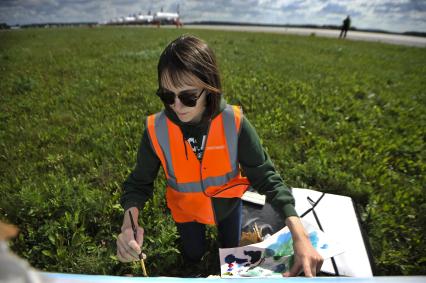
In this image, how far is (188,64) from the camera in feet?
6.17

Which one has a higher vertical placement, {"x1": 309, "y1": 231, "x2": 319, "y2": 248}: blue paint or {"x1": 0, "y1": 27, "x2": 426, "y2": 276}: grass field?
{"x1": 309, "y1": 231, "x2": 319, "y2": 248}: blue paint

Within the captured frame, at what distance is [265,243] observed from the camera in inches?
105

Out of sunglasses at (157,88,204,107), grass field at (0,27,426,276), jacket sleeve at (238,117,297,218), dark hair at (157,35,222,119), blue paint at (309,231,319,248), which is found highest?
dark hair at (157,35,222,119)

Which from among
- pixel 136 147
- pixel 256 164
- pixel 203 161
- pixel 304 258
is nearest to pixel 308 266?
pixel 304 258

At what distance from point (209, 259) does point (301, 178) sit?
1961 mm

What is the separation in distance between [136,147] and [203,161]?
2795mm

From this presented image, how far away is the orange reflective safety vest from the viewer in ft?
7.39

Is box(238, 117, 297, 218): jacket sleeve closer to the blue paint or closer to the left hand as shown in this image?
the left hand

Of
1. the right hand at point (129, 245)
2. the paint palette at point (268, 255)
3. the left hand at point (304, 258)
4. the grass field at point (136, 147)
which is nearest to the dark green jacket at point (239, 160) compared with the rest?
the right hand at point (129, 245)

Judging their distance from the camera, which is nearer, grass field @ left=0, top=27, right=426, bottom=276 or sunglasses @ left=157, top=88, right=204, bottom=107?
sunglasses @ left=157, top=88, right=204, bottom=107

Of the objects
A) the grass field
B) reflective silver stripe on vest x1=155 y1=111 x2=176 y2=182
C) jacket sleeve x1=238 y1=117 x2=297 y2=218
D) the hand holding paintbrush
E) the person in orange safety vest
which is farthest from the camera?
the grass field

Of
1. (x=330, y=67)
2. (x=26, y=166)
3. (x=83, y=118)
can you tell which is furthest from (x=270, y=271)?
(x=330, y=67)

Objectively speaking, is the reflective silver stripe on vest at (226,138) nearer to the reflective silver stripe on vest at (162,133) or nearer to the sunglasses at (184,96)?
the reflective silver stripe on vest at (162,133)

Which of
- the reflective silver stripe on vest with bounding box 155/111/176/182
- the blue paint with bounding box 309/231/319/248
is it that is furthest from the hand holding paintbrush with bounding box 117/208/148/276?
the blue paint with bounding box 309/231/319/248
